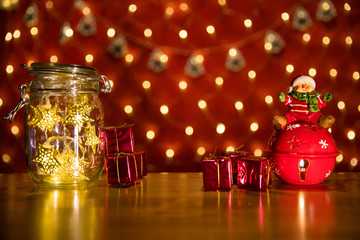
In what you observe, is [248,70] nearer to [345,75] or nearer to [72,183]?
[345,75]

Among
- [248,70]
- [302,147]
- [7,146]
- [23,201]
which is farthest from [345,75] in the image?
[7,146]

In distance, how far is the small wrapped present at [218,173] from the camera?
2.43ft

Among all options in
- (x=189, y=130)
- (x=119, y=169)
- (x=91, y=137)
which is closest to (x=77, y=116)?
(x=91, y=137)

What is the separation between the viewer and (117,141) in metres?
0.86

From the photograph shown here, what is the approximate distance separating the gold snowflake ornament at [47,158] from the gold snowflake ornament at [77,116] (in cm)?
8

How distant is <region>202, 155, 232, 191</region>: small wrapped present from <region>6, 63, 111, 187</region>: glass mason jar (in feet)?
0.96

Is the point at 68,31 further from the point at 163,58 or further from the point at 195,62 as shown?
the point at 195,62

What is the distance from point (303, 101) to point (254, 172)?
0.24 metres

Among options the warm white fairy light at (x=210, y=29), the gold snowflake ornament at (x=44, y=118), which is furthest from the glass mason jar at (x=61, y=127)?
the warm white fairy light at (x=210, y=29)

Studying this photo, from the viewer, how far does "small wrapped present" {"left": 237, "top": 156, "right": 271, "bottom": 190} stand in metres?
0.75

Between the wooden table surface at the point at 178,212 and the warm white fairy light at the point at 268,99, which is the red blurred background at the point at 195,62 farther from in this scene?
the wooden table surface at the point at 178,212

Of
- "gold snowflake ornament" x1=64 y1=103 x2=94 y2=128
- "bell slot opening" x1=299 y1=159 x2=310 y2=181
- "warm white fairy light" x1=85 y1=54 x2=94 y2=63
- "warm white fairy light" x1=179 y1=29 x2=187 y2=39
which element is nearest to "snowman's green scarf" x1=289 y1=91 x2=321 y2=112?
"bell slot opening" x1=299 y1=159 x2=310 y2=181

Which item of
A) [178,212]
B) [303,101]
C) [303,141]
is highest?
[303,101]

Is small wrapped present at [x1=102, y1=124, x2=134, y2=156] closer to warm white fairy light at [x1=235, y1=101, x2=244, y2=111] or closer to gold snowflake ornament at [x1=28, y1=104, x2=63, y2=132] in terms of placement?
gold snowflake ornament at [x1=28, y1=104, x2=63, y2=132]
